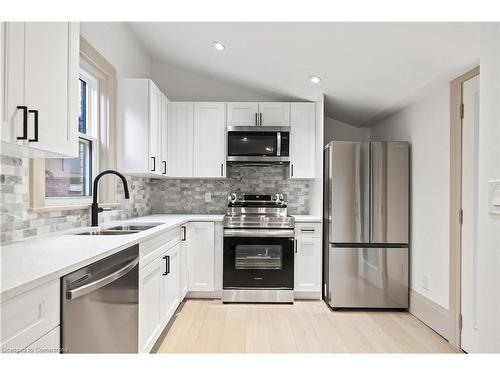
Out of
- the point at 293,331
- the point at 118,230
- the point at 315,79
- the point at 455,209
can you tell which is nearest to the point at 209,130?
the point at 315,79

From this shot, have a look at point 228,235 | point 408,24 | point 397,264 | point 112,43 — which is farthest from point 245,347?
point 112,43

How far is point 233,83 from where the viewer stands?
13.3 feet

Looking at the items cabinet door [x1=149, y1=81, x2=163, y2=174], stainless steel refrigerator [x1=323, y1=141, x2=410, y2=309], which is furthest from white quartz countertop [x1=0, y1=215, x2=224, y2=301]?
stainless steel refrigerator [x1=323, y1=141, x2=410, y2=309]

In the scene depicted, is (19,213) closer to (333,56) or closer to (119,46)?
(119,46)

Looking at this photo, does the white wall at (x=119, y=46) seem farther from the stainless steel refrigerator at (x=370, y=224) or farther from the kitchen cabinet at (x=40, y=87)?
the stainless steel refrigerator at (x=370, y=224)

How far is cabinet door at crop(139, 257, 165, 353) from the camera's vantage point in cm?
191

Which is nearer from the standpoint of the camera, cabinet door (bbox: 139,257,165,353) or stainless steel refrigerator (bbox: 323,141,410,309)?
cabinet door (bbox: 139,257,165,353)

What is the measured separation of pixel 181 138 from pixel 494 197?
3.19 metres

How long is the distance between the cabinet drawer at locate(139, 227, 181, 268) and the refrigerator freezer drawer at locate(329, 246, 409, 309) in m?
1.57

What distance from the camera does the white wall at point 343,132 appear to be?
14.2ft

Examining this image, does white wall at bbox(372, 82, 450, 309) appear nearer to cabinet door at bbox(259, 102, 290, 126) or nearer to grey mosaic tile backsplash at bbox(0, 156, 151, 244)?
cabinet door at bbox(259, 102, 290, 126)

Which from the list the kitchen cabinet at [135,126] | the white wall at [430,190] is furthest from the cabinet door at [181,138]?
the white wall at [430,190]

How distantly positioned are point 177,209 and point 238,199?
80 cm

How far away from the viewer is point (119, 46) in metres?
3.04
